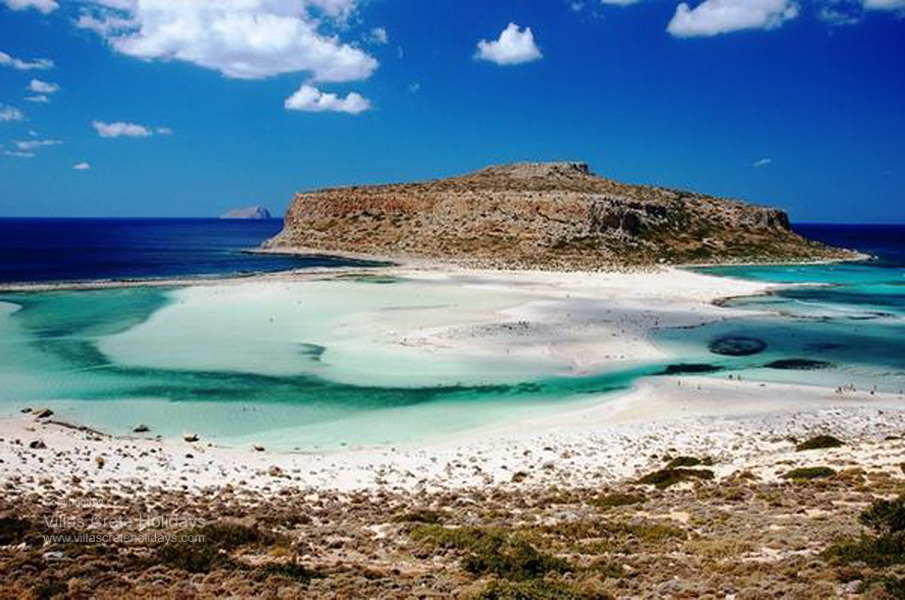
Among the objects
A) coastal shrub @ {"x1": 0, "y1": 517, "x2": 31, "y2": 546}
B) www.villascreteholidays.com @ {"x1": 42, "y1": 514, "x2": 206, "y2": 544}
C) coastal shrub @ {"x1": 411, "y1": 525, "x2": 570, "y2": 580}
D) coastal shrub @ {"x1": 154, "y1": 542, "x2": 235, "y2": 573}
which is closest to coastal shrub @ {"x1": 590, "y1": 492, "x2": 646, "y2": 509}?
coastal shrub @ {"x1": 411, "y1": 525, "x2": 570, "y2": 580}

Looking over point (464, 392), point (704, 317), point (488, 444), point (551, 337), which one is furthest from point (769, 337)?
point (488, 444)

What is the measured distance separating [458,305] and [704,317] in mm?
16248

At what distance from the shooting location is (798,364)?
32500 mm

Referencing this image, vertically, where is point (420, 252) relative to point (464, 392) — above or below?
above

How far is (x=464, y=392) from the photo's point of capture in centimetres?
2741

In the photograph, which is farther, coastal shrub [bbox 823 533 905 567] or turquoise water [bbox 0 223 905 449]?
turquoise water [bbox 0 223 905 449]

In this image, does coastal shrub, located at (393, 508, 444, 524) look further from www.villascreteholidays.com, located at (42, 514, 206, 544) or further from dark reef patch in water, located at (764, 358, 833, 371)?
dark reef patch in water, located at (764, 358, 833, 371)

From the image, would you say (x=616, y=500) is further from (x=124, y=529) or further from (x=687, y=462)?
(x=124, y=529)

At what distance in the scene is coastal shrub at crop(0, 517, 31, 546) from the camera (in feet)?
40.3

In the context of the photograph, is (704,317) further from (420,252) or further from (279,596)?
(420,252)

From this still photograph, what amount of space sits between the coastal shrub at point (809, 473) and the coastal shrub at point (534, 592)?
906 centimetres

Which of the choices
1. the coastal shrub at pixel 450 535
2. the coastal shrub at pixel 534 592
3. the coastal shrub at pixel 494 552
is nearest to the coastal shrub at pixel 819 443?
the coastal shrub at pixel 494 552

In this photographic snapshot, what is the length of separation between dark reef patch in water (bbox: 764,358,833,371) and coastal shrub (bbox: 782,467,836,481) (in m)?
15.3

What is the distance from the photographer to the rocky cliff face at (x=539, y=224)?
91625 millimetres
